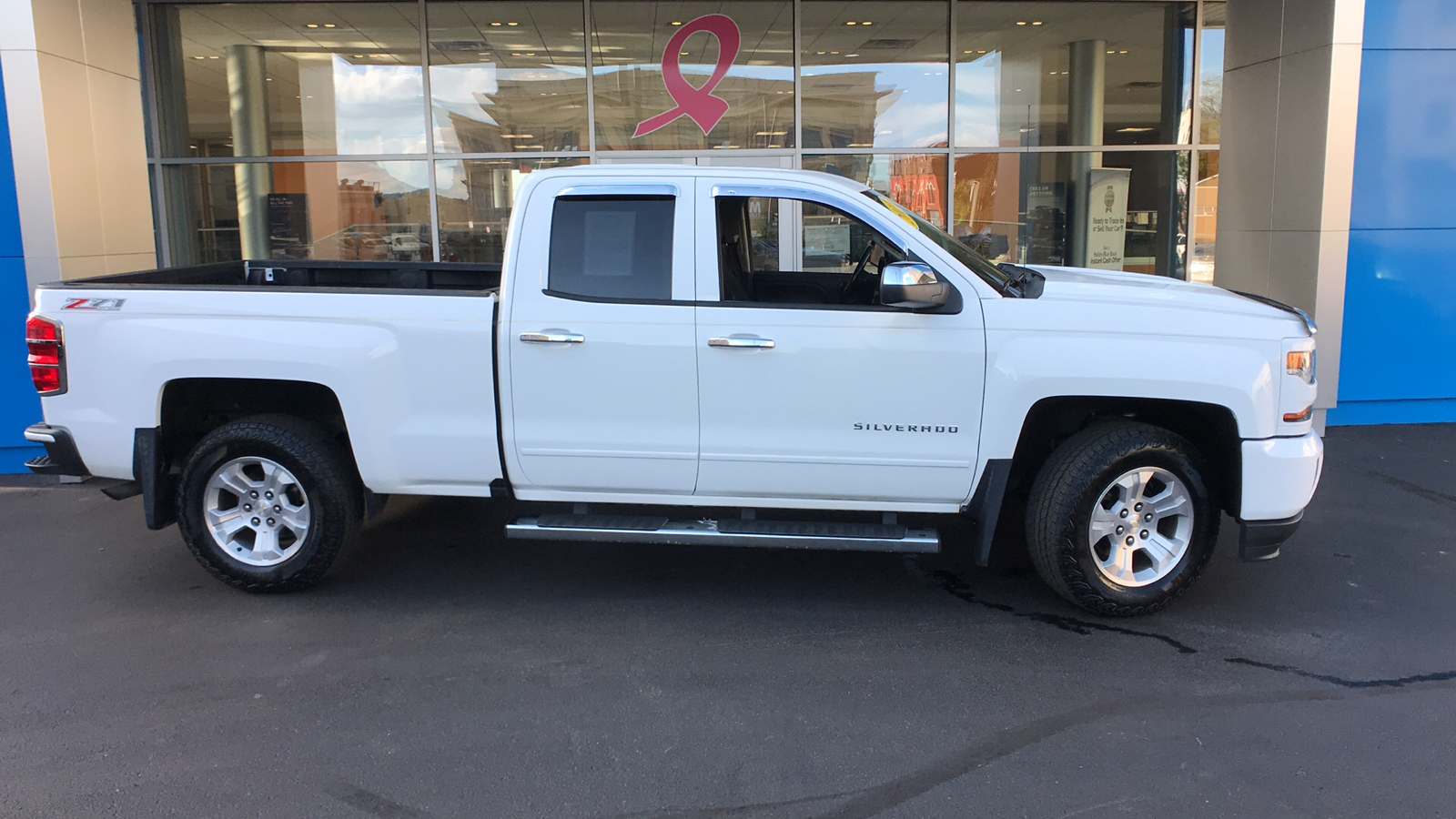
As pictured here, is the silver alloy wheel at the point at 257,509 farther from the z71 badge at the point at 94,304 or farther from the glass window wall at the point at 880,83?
the glass window wall at the point at 880,83

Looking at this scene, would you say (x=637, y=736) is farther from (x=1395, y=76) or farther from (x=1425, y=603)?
(x=1395, y=76)

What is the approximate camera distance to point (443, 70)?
11227mm

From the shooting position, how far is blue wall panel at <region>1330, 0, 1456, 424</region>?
8.48 m

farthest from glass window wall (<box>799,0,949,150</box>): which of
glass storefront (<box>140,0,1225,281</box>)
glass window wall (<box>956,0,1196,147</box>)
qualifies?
glass window wall (<box>956,0,1196,147</box>)

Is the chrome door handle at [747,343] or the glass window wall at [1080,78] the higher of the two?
the glass window wall at [1080,78]

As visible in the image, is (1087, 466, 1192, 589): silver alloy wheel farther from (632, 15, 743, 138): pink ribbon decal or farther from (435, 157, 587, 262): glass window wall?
(435, 157, 587, 262): glass window wall

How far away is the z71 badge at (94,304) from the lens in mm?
5039

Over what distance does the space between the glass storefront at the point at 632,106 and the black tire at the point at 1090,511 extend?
716 cm

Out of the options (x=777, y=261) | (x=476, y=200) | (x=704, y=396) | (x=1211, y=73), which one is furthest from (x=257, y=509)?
(x=1211, y=73)

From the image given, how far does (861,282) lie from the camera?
5754 mm

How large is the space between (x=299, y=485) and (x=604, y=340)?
173 centimetres

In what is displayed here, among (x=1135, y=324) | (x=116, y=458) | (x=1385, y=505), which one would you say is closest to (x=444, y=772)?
(x=116, y=458)

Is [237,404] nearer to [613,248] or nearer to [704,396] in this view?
[613,248]

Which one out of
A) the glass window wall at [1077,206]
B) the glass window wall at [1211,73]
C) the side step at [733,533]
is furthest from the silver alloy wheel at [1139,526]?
the glass window wall at [1211,73]
